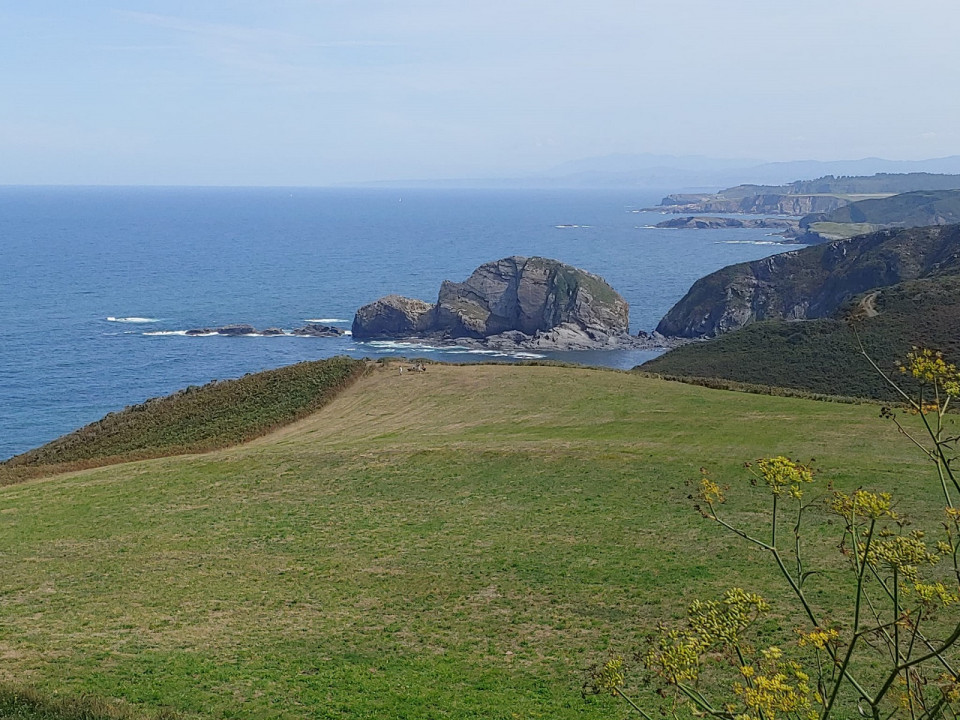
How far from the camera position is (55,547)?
24766 millimetres

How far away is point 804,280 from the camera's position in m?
146

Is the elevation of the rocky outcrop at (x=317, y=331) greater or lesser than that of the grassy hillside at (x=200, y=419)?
lesser

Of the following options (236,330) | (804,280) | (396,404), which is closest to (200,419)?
(396,404)

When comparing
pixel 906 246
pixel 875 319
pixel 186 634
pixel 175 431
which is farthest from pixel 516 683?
pixel 906 246

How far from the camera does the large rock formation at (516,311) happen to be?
129m

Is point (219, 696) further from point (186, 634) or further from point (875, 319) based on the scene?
point (875, 319)

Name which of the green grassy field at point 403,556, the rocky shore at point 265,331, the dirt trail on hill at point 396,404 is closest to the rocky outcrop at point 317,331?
the rocky shore at point 265,331

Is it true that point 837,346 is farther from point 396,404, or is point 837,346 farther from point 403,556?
point 403,556

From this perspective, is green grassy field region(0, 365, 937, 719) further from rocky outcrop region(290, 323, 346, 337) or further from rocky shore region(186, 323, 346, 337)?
rocky outcrop region(290, 323, 346, 337)

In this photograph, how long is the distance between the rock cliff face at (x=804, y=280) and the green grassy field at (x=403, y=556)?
10199cm

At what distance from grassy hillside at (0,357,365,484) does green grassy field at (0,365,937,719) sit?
3.88 metres

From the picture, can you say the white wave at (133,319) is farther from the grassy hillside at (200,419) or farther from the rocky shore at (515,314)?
the grassy hillside at (200,419)

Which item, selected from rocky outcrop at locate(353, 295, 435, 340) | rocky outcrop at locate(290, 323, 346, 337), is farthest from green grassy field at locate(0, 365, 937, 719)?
rocky outcrop at locate(290, 323, 346, 337)

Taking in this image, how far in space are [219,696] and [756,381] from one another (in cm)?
6878
